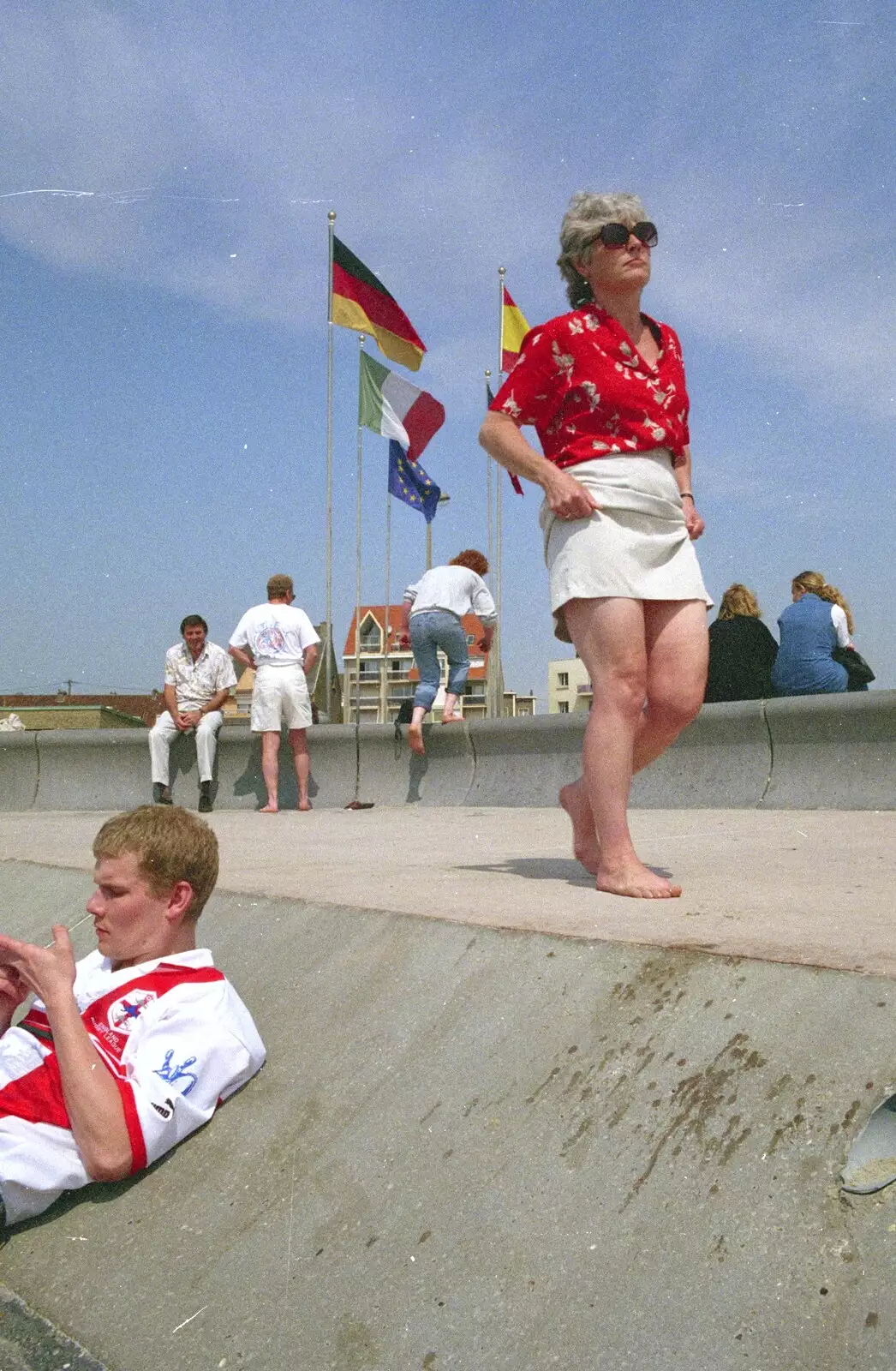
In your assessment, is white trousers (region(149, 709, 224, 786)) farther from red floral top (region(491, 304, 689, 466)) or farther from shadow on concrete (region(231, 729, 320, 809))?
red floral top (region(491, 304, 689, 466))

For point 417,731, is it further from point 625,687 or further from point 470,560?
point 625,687

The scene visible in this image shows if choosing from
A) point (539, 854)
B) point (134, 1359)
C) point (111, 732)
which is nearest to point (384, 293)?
point (111, 732)

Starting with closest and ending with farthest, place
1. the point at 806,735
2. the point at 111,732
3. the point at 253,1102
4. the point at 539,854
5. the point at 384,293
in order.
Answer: the point at 253,1102 → the point at 539,854 → the point at 806,735 → the point at 111,732 → the point at 384,293

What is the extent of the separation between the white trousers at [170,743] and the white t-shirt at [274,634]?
66 centimetres

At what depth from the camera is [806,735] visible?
798 centimetres

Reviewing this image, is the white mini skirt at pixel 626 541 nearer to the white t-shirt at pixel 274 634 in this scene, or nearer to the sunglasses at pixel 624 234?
the sunglasses at pixel 624 234

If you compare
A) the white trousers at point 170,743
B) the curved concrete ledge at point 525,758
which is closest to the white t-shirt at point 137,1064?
the curved concrete ledge at point 525,758

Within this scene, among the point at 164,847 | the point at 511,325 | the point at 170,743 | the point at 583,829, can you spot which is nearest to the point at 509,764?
the point at 170,743

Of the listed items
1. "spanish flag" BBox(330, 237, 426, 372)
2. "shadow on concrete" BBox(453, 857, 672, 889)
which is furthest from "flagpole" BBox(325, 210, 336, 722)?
"shadow on concrete" BBox(453, 857, 672, 889)

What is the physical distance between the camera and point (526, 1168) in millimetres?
2047

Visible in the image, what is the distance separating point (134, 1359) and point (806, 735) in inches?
260

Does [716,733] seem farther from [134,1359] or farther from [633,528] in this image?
[134,1359]

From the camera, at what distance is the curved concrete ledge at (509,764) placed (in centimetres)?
779

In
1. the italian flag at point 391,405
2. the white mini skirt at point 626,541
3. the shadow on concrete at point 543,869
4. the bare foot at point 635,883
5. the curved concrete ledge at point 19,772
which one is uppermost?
the italian flag at point 391,405
